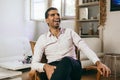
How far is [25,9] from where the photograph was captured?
608cm

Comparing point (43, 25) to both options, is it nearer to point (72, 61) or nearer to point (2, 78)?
point (2, 78)

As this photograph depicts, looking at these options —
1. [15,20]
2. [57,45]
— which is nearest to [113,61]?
[57,45]

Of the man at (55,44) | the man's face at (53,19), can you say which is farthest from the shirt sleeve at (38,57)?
the man's face at (53,19)

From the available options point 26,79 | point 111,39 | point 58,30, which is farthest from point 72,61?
point 111,39

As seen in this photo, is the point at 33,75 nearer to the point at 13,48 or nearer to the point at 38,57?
the point at 38,57

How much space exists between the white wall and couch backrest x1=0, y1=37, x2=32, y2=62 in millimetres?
2071

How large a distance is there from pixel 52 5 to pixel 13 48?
160cm

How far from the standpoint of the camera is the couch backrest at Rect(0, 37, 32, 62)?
5.51 meters

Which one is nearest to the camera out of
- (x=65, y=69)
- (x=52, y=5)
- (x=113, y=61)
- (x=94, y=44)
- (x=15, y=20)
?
(x=65, y=69)

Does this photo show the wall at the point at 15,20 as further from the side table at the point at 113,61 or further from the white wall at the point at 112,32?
the side table at the point at 113,61

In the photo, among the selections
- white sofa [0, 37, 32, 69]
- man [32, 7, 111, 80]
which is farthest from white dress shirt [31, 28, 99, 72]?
white sofa [0, 37, 32, 69]

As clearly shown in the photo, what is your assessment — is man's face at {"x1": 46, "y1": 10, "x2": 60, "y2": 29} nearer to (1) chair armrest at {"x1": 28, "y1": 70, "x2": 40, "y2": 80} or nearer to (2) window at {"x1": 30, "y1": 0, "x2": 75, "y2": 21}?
(1) chair armrest at {"x1": 28, "y1": 70, "x2": 40, "y2": 80}

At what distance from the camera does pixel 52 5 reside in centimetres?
569

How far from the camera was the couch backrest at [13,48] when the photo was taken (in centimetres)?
551
